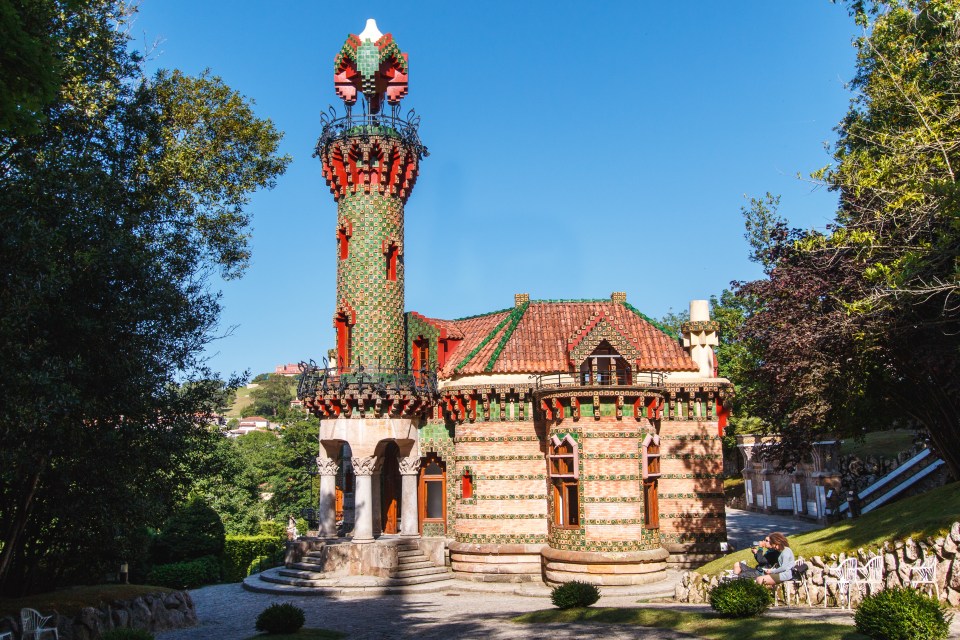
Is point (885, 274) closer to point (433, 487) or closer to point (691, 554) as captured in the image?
point (691, 554)

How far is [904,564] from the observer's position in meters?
15.0

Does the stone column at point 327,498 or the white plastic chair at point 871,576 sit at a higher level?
the stone column at point 327,498

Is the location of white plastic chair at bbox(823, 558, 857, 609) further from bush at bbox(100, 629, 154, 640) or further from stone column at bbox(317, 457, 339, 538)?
stone column at bbox(317, 457, 339, 538)

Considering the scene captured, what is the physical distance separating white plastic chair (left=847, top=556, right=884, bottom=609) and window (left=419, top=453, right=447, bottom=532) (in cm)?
1529

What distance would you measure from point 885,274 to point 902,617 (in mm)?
8031

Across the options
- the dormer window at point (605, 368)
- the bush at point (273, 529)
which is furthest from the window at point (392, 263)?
the bush at point (273, 529)

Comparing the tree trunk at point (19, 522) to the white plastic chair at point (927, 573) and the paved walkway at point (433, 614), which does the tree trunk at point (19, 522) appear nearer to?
the paved walkway at point (433, 614)

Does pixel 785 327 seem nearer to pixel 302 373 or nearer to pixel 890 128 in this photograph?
pixel 890 128

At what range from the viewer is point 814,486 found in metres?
38.0

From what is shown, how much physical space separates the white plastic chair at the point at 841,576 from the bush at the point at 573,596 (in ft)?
16.0

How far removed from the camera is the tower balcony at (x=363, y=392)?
25734mm

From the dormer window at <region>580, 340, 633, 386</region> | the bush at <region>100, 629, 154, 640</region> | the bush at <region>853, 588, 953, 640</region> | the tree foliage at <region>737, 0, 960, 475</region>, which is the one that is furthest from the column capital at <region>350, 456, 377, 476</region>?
the bush at <region>853, 588, 953, 640</region>

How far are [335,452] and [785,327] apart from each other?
51.1 ft

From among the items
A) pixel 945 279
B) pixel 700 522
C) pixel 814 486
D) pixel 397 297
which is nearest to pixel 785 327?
pixel 945 279
